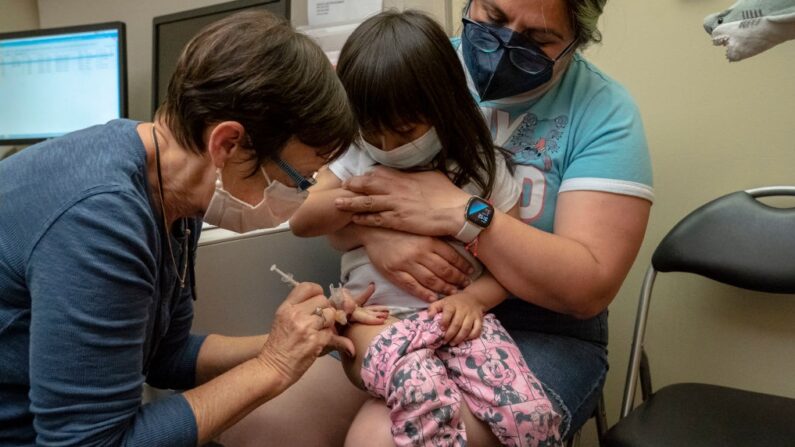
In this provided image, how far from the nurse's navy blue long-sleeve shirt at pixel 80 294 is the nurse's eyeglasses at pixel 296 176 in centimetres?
17

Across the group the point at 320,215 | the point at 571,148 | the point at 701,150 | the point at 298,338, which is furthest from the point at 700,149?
the point at 298,338

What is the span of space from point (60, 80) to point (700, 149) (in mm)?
1901

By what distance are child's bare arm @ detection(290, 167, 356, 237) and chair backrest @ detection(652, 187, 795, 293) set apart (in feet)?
2.36

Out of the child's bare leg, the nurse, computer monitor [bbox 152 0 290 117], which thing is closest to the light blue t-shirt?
the child's bare leg

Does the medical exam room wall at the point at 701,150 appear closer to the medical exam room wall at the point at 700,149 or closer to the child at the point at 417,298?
the medical exam room wall at the point at 700,149

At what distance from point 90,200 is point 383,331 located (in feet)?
1.44

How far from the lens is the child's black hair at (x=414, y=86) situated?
0.96 meters

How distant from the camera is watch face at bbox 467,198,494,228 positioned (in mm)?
953

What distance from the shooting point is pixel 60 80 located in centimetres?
198

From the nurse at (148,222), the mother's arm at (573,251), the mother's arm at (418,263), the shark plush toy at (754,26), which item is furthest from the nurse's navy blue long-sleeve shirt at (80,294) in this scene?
the shark plush toy at (754,26)

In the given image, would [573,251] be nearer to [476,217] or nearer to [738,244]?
[476,217]

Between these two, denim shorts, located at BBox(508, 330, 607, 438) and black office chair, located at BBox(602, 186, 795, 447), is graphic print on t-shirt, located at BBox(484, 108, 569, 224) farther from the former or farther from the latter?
black office chair, located at BBox(602, 186, 795, 447)

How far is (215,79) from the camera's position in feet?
2.46

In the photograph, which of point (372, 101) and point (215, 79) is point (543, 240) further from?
point (215, 79)
